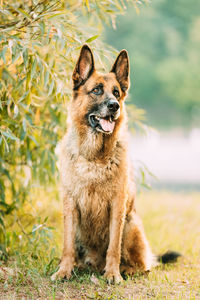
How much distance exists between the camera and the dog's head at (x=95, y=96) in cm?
356

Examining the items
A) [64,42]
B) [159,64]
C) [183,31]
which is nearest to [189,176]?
[159,64]

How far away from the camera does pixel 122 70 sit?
3.84 m

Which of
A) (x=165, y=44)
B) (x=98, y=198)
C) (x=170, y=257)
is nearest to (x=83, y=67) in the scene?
(x=98, y=198)

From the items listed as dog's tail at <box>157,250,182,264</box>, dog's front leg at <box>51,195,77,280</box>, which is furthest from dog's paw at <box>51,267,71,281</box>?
dog's tail at <box>157,250,182,264</box>

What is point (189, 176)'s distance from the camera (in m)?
14.9

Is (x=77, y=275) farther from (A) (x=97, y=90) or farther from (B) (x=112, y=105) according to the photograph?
(A) (x=97, y=90)

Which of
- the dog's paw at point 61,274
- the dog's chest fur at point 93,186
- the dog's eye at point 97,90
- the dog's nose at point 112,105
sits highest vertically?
the dog's eye at point 97,90

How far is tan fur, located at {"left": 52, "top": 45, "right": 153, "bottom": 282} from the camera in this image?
11.7 feet

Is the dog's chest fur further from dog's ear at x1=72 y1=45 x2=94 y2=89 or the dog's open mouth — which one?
dog's ear at x1=72 y1=45 x2=94 y2=89

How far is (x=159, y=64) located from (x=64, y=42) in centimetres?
1811

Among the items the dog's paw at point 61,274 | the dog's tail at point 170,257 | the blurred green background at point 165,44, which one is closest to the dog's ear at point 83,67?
the dog's paw at point 61,274

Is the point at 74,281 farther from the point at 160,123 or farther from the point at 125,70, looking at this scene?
the point at 160,123

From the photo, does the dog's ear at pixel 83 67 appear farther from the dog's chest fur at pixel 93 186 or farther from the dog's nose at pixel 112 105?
the dog's chest fur at pixel 93 186

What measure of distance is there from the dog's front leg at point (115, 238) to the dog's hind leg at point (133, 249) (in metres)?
0.21
